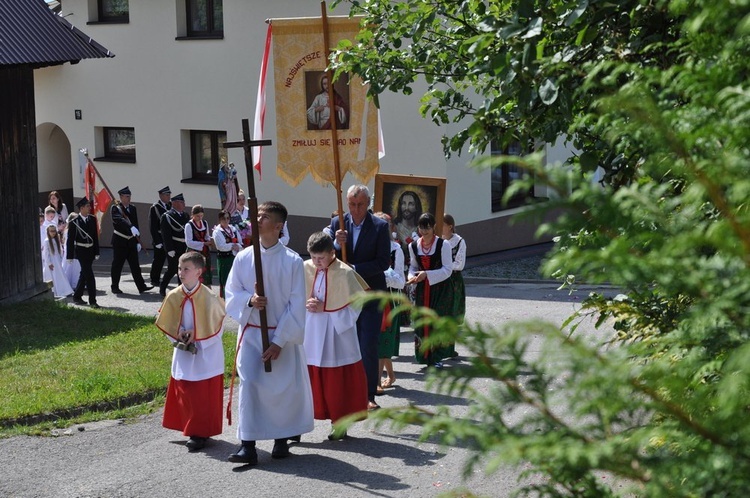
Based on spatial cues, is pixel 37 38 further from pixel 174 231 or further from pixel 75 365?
pixel 75 365

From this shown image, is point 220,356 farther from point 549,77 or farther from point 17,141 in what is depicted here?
point 17,141

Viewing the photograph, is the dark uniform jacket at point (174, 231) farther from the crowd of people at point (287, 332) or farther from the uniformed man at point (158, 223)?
the crowd of people at point (287, 332)

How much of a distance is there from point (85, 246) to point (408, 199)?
21.5 ft

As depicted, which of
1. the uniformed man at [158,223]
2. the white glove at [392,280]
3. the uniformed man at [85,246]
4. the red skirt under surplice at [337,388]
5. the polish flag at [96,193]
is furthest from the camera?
the polish flag at [96,193]

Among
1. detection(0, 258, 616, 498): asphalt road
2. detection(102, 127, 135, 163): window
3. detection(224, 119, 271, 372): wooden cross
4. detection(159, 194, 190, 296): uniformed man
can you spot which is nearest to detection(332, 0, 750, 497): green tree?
detection(0, 258, 616, 498): asphalt road

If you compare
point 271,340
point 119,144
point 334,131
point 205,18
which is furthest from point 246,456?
point 119,144

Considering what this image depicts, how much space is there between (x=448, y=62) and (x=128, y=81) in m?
18.5

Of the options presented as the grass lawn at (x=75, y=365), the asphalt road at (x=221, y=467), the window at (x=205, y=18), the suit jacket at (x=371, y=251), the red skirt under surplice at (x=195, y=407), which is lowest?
the asphalt road at (x=221, y=467)

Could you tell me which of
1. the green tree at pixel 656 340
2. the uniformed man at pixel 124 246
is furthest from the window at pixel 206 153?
the green tree at pixel 656 340

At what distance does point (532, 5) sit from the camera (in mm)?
4523

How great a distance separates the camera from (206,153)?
22734 millimetres

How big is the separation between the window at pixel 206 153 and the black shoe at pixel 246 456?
50.0 ft

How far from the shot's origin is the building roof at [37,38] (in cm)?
1406

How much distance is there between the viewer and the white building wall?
19828 mm
